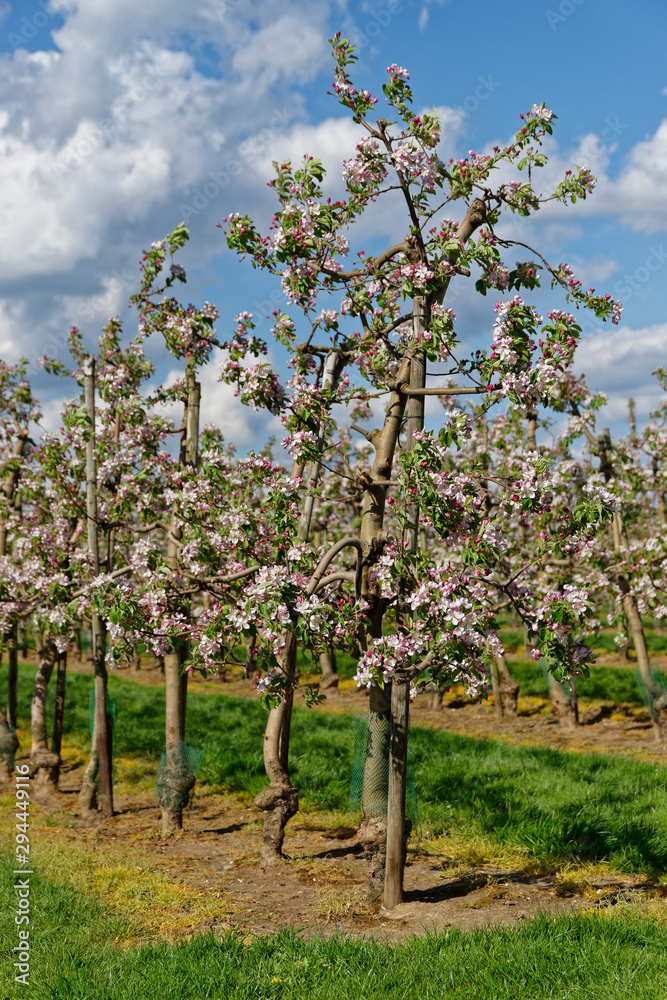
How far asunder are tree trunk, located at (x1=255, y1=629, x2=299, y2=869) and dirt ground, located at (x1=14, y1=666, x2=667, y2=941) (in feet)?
0.87

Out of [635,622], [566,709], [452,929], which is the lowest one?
[452,929]

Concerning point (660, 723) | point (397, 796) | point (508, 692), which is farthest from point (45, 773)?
point (660, 723)

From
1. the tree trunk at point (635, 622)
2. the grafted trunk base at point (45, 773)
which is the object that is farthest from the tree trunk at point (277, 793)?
the tree trunk at point (635, 622)

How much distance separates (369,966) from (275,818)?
11.2 feet

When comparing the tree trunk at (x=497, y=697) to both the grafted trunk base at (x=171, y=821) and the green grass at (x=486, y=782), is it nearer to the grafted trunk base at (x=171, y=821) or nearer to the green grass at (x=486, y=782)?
the green grass at (x=486, y=782)

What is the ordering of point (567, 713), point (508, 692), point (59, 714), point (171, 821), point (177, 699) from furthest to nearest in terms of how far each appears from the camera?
point (508, 692)
point (567, 713)
point (59, 714)
point (177, 699)
point (171, 821)

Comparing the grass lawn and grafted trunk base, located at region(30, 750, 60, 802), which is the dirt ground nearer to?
grafted trunk base, located at region(30, 750, 60, 802)

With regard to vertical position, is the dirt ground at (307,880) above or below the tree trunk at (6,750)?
below

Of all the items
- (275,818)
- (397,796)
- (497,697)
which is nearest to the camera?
(397,796)

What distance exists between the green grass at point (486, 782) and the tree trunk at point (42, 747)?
84.7 inches

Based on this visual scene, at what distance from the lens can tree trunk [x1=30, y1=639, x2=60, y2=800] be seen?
1245 centimetres

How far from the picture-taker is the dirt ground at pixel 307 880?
23.3 ft

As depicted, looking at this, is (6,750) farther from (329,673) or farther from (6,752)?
(329,673)

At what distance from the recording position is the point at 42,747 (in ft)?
41.9
